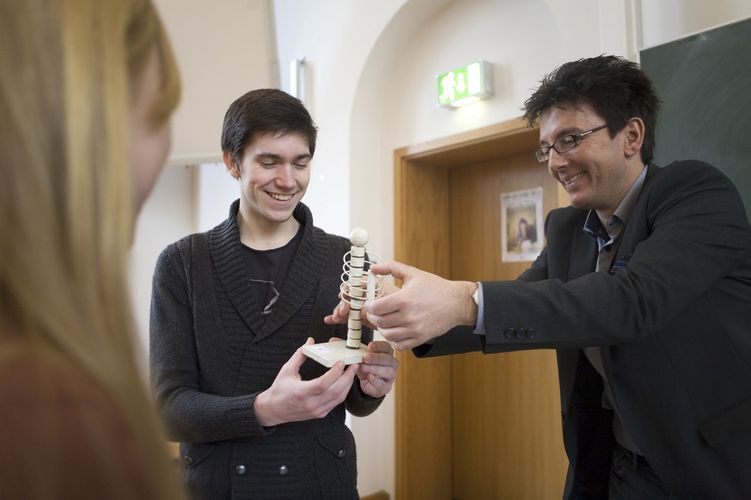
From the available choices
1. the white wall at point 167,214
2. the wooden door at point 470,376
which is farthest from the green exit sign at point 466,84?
the white wall at point 167,214

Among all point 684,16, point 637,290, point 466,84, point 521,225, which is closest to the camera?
point 637,290

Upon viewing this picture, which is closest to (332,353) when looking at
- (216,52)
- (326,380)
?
(326,380)

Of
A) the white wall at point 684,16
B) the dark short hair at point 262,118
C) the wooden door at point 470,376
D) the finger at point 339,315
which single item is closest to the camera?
the finger at point 339,315

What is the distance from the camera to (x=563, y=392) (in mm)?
1611

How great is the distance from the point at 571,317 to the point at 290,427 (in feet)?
2.40

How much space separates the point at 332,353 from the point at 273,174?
0.54m

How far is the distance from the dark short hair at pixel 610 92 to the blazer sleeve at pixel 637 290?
0.39 m

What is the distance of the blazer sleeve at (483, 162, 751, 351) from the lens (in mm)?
1214

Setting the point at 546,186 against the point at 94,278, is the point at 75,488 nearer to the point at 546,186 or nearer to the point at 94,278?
the point at 94,278

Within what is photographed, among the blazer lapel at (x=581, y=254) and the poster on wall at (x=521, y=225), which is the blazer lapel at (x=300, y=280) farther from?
the poster on wall at (x=521, y=225)

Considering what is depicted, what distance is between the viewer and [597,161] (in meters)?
1.59

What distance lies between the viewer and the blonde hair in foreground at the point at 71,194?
0.44m

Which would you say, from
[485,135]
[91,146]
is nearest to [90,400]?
[91,146]

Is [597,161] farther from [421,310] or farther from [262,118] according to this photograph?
[262,118]
